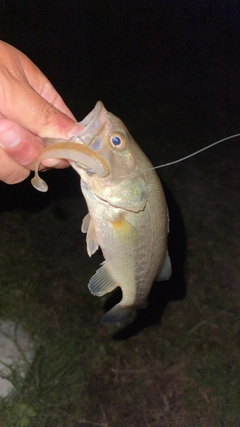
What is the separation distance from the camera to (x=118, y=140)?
1375 millimetres

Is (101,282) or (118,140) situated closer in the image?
(118,140)

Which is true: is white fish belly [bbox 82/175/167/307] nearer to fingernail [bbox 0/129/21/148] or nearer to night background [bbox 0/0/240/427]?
fingernail [bbox 0/129/21/148]

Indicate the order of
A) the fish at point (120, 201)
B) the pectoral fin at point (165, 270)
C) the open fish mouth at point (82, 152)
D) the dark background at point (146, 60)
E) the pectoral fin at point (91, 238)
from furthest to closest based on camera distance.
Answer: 1. the dark background at point (146, 60)
2. the pectoral fin at point (165, 270)
3. the pectoral fin at point (91, 238)
4. the fish at point (120, 201)
5. the open fish mouth at point (82, 152)

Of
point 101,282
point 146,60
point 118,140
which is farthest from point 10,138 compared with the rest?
point 146,60

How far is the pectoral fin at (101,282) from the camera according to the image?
1.55m

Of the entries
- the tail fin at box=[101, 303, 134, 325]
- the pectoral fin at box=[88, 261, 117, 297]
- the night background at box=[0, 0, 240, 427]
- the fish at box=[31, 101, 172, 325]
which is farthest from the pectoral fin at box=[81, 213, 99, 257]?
the night background at box=[0, 0, 240, 427]

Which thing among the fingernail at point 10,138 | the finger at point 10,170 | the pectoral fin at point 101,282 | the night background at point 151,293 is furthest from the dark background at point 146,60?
the fingernail at point 10,138

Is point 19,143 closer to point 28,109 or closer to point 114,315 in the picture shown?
point 28,109

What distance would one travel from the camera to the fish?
134cm

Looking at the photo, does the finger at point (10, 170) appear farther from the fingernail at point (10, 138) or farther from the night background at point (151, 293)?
the night background at point (151, 293)

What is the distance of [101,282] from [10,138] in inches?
25.9

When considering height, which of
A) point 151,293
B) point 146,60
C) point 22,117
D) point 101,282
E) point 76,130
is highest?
point 22,117

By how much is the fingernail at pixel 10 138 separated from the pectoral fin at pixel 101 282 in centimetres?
59

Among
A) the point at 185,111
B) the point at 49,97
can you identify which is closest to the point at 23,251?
the point at 49,97
